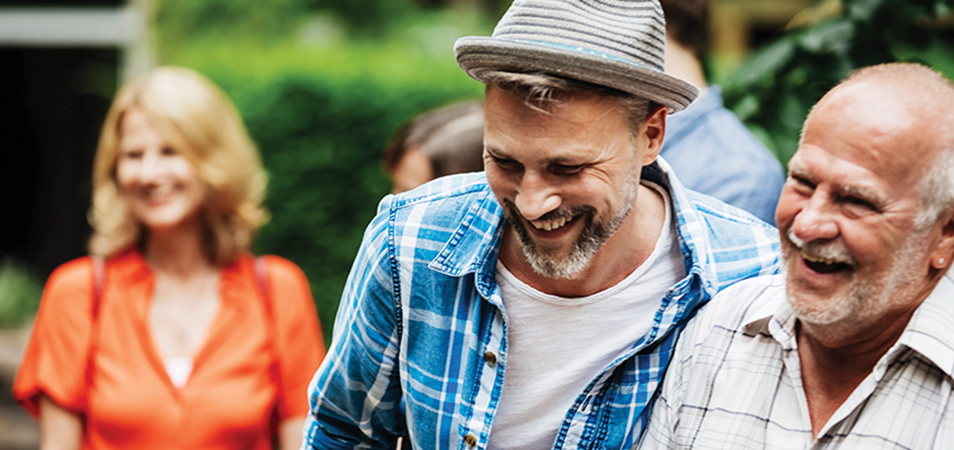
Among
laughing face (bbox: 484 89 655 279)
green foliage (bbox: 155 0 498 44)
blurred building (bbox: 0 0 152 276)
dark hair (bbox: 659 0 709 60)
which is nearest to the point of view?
laughing face (bbox: 484 89 655 279)

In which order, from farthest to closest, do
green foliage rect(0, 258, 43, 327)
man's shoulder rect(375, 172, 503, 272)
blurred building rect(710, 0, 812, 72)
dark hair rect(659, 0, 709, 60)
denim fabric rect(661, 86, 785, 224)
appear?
blurred building rect(710, 0, 812, 72) < green foliage rect(0, 258, 43, 327) < dark hair rect(659, 0, 709, 60) < denim fabric rect(661, 86, 785, 224) < man's shoulder rect(375, 172, 503, 272)

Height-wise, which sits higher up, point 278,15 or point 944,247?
point 278,15

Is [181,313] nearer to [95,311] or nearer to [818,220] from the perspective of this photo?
[95,311]

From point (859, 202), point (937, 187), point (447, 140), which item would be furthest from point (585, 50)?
point (447, 140)

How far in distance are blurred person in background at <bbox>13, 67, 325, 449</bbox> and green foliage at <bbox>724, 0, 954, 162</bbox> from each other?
1748mm

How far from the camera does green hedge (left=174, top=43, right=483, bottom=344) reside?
5789 millimetres

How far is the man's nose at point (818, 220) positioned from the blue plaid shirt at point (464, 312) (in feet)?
1.12

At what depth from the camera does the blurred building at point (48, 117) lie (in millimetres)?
7555

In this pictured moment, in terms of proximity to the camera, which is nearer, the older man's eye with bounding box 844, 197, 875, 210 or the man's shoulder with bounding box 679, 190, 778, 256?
the older man's eye with bounding box 844, 197, 875, 210

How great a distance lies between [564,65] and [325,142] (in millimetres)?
4212

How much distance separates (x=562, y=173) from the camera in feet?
6.02

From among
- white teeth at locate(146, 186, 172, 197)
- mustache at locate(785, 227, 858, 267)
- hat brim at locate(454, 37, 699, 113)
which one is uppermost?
hat brim at locate(454, 37, 699, 113)

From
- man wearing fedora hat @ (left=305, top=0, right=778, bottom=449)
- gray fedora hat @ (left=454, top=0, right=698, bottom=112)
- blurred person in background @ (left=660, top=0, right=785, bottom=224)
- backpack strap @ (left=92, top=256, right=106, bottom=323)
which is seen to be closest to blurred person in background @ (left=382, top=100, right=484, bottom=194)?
blurred person in background @ (left=660, top=0, right=785, bottom=224)

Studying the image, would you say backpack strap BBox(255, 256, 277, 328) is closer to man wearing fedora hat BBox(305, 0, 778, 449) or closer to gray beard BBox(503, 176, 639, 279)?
man wearing fedora hat BBox(305, 0, 778, 449)
